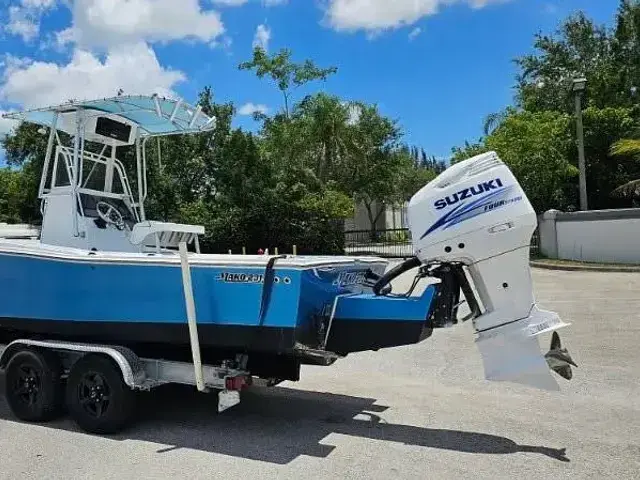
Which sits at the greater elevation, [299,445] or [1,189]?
→ [1,189]

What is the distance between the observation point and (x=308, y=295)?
5.12m

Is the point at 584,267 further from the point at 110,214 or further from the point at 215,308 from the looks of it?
the point at 215,308

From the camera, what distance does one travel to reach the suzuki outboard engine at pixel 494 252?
4941mm

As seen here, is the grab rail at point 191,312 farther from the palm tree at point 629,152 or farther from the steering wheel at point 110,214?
the palm tree at point 629,152

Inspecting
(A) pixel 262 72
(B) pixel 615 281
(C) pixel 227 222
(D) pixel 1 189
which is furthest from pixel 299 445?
(D) pixel 1 189

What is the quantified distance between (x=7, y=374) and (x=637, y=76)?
34157 mm

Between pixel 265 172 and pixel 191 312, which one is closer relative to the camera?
pixel 191 312

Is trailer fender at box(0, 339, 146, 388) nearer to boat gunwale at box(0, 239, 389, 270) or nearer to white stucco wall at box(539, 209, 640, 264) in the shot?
boat gunwale at box(0, 239, 389, 270)

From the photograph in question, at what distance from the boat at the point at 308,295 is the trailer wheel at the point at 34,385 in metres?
0.27

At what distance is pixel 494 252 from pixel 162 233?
3.57 meters

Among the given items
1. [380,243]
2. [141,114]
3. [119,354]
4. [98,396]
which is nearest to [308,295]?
[119,354]

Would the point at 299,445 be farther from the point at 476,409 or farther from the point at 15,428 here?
the point at 15,428

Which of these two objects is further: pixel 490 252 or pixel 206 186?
pixel 206 186

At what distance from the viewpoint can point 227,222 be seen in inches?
951
